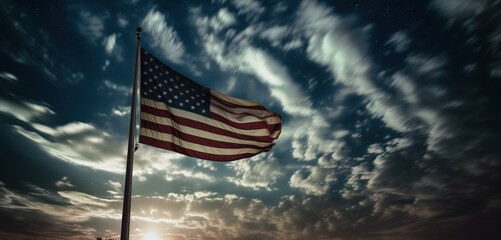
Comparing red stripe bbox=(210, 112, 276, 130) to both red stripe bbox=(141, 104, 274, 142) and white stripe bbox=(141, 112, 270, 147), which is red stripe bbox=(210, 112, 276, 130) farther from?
white stripe bbox=(141, 112, 270, 147)

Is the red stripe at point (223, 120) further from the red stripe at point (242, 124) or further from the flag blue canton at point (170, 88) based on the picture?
the flag blue canton at point (170, 88)

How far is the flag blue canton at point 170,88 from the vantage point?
33.8ft

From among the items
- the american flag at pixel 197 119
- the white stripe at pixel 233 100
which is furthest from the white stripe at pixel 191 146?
the white stripe at pixel 233 100

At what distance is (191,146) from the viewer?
11.0m

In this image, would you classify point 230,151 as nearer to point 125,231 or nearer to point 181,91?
point 181,91

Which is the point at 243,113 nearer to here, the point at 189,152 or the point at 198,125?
the point at 198,125

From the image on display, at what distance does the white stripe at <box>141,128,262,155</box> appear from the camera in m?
9.74

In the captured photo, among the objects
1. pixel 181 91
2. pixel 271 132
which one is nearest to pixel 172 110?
pixel 181 91

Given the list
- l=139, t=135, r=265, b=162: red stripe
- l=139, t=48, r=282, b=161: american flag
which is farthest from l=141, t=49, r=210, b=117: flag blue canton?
l=139, t=135, r=265, b=162: red stripe

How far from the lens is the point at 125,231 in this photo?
7562 mm

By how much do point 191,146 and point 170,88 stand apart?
2203 mm

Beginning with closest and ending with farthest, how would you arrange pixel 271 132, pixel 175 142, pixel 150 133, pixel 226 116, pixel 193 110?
pixel 150 133 → pixel 175 142 → pixel 193 110 → pixel 226 116 → pixel 271 132

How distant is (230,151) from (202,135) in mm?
1326

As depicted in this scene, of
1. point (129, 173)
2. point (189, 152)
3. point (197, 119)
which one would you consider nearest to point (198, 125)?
point (197, 119)
